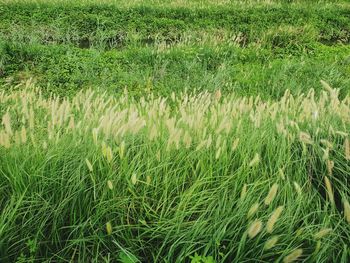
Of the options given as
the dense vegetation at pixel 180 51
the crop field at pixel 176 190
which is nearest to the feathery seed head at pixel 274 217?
the crop field at pixel 176 190

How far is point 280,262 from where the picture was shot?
2004mm

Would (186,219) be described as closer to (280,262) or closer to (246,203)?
(246,203)

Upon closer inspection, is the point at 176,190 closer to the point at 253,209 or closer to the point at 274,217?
the point at 253,209

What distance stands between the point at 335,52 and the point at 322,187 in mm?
7870

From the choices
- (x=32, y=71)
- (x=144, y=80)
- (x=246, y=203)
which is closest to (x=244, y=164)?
(x=246, y=203)

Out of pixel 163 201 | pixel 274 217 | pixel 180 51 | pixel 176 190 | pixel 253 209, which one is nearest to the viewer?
pixel 274 217

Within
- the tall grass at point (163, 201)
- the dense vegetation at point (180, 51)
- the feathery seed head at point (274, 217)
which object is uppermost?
the feathery seed head at point (274, 217)

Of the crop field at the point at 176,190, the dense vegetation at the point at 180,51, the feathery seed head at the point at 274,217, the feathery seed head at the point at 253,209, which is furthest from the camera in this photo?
the dense vegetation at the point at 180,51

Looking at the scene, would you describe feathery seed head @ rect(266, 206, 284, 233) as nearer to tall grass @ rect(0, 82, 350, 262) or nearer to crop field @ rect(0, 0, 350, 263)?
crop field @ rect(0, 0, 350, 263)

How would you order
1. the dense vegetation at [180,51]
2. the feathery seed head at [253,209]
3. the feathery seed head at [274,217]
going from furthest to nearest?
1. the dense vegetation at [180,51]
2. the feathery seed head at [253,209]
3. the feathery seed head at [274,217]

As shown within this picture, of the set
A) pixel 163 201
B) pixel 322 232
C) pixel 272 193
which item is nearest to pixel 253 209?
pixel 272 193

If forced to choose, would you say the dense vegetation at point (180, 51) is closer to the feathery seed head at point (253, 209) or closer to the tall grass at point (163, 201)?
the tall grass at point (163, 201)

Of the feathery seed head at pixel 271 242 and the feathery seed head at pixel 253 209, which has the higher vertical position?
the feathery seed head at pixel 253 209

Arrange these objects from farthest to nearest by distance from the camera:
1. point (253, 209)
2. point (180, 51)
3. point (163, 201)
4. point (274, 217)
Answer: point (180, 51)
point (163, 201)
point (253, 209)
point (274, 217)
